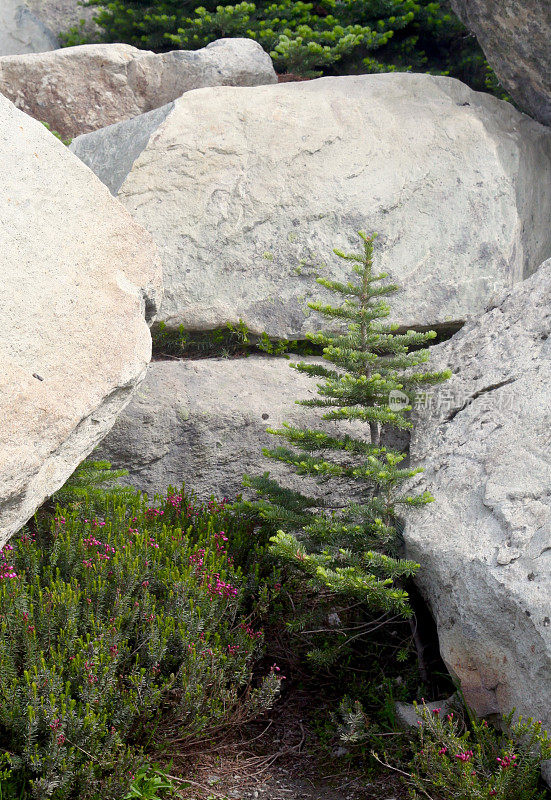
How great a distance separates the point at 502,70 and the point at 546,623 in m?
5.17

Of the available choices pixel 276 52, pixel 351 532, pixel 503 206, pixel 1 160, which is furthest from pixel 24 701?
pixel 276 52

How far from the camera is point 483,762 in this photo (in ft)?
10.3

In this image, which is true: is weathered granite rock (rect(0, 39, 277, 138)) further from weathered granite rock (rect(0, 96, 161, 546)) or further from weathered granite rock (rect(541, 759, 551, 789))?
weathered granite rock (rect(541, 759, 551, 789))

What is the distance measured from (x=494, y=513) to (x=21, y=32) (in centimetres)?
942

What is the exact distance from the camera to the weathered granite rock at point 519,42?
582 centimetres

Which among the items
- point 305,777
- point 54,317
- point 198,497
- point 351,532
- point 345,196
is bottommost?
point 305,777

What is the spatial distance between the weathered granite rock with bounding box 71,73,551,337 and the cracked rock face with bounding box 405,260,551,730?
4.86ft

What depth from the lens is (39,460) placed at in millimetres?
3328

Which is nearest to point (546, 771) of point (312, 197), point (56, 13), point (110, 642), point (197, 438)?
point (110, 642)

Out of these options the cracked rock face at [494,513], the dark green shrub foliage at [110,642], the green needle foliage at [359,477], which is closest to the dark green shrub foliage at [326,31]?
the cracked rock face at [494,513]

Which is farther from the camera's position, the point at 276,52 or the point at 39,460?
the point at 276,52

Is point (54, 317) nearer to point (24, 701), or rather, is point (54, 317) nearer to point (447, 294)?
point (24, 701)

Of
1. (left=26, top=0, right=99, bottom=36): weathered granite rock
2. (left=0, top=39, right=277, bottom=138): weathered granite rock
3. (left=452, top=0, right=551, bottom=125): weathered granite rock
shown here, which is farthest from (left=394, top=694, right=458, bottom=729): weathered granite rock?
(left=26, top=0, right=99, bottom=36): weathered granite rock

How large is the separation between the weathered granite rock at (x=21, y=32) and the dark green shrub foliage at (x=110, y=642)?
7.87m
